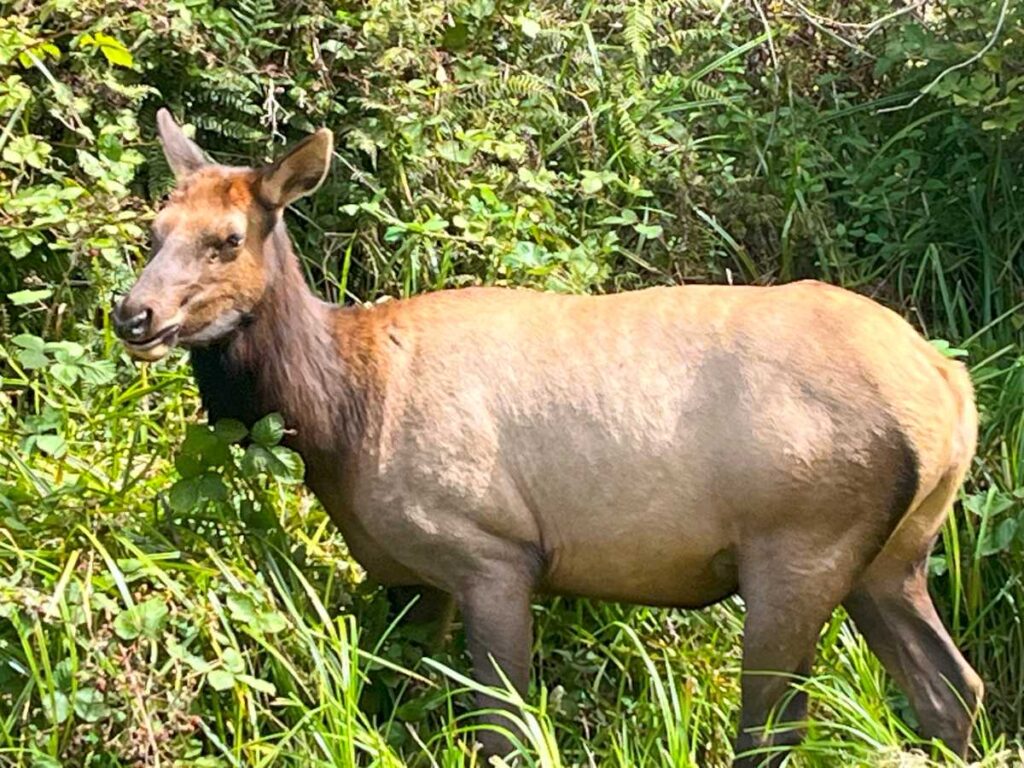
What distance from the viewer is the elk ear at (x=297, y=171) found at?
188 inches

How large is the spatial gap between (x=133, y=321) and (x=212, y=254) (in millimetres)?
353

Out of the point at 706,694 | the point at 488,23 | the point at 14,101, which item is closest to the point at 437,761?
the point at 706,694

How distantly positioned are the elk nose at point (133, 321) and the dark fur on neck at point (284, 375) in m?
0.37

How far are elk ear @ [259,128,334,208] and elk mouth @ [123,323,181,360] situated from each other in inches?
21.1

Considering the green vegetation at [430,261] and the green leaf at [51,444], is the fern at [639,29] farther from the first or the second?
the green leaf at [51,444]

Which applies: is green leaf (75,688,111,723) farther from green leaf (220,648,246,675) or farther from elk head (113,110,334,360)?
elk head (113,110,334,360)

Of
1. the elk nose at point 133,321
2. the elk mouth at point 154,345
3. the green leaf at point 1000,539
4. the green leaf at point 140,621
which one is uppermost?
the elk nose at point 133,321

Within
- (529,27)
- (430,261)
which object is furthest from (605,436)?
(529,27)

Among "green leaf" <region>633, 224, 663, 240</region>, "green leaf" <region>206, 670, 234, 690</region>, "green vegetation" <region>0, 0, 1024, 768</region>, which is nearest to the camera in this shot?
"green leaf" <region>206, 670, 234, 690</region>

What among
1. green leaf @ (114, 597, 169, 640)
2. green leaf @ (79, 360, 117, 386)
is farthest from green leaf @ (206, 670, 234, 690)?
green leaf @ (79, 360, 117, 386)

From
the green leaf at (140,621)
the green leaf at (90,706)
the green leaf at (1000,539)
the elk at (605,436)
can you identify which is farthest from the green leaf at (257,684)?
the green leaf at (1000,539)

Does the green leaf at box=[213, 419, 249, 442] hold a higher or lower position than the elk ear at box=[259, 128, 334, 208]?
lower

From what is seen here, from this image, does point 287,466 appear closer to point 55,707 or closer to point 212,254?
point 212,254

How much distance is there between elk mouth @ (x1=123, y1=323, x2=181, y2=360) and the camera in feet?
14.8
